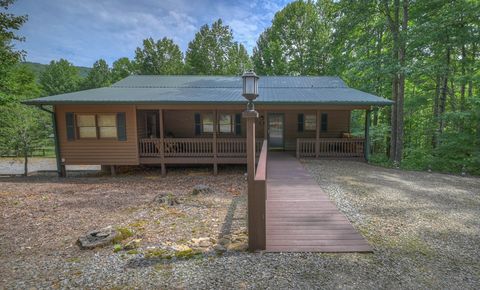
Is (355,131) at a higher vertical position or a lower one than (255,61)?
lower

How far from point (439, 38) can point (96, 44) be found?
17.9 m

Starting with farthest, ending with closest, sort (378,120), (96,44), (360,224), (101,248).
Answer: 1. (378,120)
2. (96,44)
3. (360,224)
4. (101,248)

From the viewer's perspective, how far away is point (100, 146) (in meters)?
10.7

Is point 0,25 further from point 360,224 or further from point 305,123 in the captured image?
point 305,123

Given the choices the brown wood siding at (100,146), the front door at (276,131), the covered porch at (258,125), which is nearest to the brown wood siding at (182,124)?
the covered porch at (258,125)

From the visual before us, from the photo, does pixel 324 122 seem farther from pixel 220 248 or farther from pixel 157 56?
pixel 157 56

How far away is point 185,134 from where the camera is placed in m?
13.3

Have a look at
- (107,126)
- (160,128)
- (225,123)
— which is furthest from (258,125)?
(107,126)

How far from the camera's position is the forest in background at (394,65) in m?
11.5

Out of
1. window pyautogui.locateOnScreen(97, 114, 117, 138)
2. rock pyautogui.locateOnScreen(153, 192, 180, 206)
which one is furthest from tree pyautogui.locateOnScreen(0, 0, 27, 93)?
rock pyautogui.locateOnScreen(153, 192, 180, 206)

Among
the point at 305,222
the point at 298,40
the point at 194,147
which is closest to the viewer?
the point at 305,222

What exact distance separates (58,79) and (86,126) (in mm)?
38735

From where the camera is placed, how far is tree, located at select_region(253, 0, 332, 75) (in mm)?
23453

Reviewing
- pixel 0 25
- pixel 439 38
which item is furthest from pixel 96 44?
pixel 439 38
